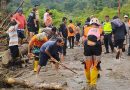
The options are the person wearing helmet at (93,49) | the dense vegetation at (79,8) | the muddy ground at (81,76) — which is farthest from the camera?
the dense vegetation at (79,8)

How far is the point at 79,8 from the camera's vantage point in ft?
238

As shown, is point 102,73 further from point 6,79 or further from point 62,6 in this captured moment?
point 62,6

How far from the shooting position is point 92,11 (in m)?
57.1

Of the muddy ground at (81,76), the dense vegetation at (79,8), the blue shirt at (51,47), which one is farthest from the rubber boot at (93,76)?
the dense vegetation at (79,8)

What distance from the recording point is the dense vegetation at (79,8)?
48.1 meters

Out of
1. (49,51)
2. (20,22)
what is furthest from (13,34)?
(49,51)

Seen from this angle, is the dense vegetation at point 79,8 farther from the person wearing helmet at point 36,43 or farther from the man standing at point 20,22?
the person wearing helmet at point 36,43

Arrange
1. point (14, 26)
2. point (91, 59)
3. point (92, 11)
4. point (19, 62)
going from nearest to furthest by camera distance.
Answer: point (91, 59) < point (14, 26) < point (19, 62) < point (92, 11)

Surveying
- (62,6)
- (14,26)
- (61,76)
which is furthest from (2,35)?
(62,6)

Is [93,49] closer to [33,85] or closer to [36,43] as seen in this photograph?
[33,85]

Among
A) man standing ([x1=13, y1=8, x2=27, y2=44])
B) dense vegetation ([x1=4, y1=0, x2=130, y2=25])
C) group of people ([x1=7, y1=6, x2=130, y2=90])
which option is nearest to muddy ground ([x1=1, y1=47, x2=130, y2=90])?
group of people ([x1=7, y1=6, x2=130, y2=90])

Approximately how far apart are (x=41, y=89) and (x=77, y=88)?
3.33 ft

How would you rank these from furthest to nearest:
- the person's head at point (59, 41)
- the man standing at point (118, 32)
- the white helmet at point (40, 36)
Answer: the man standing at point (118, 32)
the white helmet at point (40, 36)
the person's head at point (59, 41)

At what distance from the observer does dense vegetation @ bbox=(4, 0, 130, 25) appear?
48.1 m
